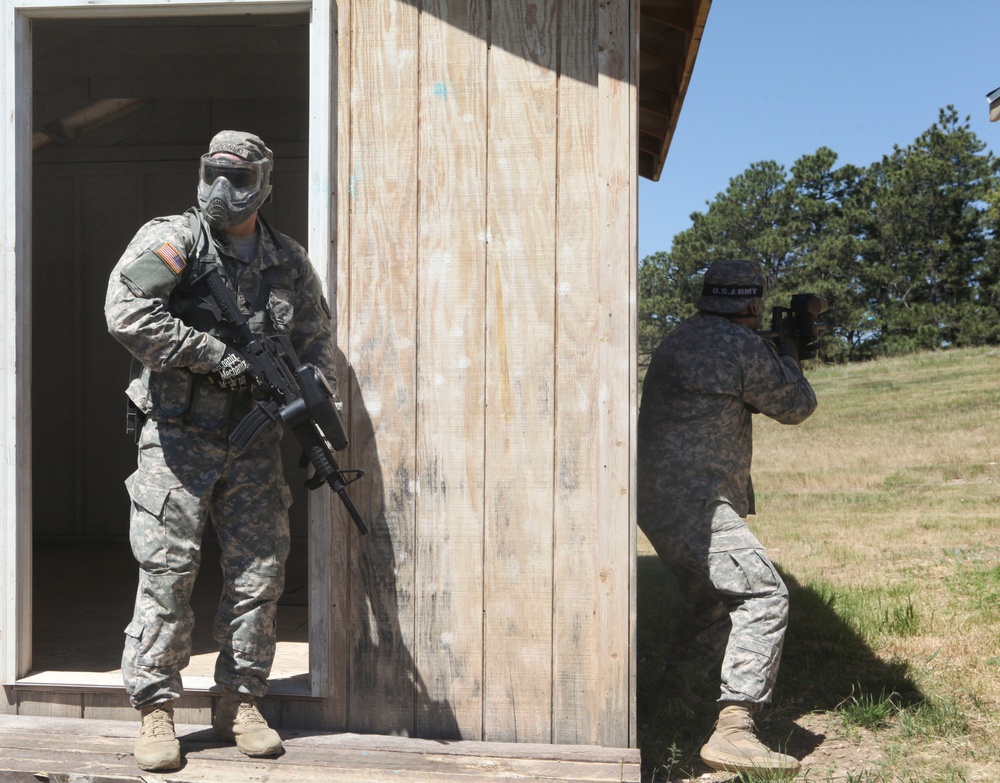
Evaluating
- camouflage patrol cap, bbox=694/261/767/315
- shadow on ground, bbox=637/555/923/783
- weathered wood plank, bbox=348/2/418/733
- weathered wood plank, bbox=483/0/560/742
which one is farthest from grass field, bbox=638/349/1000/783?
camouflage patrol cap, bbox=694/261/767/315

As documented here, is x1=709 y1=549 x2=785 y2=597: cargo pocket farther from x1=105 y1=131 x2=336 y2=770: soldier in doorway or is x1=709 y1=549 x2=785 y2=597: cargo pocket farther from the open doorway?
the open doorway

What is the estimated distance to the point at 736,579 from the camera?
160 inches

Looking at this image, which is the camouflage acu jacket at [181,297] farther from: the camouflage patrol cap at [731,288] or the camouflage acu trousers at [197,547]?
the camouflage patrol cap at [731,288]

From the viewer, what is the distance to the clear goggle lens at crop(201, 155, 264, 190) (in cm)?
336

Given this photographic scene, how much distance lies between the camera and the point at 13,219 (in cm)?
384

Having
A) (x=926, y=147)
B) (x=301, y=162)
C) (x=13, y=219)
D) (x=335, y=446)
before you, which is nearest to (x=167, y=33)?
(x=301, y=162)

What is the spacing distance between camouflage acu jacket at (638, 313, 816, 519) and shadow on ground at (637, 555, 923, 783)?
94cm

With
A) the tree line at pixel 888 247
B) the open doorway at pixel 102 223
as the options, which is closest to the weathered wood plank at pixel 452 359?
the open doorway at pixel 102 223

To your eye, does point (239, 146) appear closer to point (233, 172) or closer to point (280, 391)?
point (233, 172)

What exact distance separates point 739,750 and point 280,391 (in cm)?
210

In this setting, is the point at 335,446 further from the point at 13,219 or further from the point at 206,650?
the point at 206,650

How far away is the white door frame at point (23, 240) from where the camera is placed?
3.78 m

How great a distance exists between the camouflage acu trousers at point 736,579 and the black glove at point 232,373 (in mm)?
1830

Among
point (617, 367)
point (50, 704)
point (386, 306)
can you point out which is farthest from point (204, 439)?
point (617, 367)
